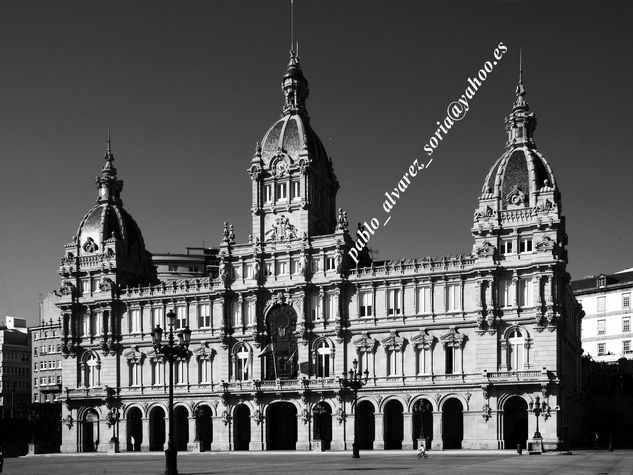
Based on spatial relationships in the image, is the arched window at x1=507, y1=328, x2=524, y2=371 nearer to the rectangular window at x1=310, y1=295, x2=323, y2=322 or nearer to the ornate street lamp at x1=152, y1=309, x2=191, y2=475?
the rectangular window at x1=310, y1=295, x2=323, y2=322

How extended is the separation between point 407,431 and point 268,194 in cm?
3404

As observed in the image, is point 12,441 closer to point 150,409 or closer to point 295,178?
point 150,409

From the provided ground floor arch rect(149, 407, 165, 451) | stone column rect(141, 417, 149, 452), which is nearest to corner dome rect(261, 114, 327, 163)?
ground floor arch rect(149, 407, 165, 451)

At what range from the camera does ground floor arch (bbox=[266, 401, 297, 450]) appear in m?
123

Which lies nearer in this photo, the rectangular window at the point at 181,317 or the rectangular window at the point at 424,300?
the rectangular window at the point at 424,300

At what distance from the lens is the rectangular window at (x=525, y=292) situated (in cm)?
10931

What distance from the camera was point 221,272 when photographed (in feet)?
413

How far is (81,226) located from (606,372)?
75616 millimetres

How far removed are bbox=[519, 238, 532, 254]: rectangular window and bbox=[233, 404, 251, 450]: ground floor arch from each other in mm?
37955

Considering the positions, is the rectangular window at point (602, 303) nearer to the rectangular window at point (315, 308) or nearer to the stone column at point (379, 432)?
the rectangular window at point (315, 308)

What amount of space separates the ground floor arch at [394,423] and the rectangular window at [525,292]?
18.8 meters

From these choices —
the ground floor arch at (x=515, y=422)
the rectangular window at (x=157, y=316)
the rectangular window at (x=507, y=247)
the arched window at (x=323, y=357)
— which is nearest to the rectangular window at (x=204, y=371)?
the rectangular window at (x=157, y=316)

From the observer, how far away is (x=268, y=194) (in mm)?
126875

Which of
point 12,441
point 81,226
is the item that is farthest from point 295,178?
point 12,441
